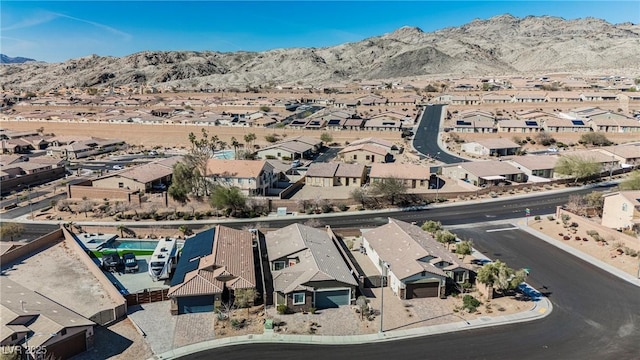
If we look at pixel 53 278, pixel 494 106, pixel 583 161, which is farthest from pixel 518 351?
pixel 494 106

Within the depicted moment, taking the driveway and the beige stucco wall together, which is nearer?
the driveway

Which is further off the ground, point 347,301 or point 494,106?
point 494,106

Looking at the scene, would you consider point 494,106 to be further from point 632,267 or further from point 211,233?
point 211,233

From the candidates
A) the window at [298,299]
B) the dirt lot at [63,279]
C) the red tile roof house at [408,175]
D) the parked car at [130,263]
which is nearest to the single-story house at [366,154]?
the red tile roof house at [408,175]

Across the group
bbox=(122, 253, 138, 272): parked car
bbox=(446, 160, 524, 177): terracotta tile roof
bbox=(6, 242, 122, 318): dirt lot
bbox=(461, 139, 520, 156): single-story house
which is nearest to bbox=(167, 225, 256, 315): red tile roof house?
bbox=(122, 253, 138, 272): parked car

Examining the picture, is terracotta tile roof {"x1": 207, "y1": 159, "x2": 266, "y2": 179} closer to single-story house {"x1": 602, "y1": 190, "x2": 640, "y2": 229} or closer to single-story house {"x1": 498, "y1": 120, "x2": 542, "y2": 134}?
single-story house {"x1": 602, "y1": 190, "x2": 640, "y2": 229}

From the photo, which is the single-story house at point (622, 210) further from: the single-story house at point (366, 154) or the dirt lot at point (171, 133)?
the dirt lot at point (171, 133)
